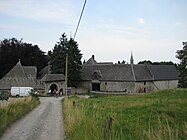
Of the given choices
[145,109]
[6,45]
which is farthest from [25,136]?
[6,45]

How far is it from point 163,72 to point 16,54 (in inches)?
1511

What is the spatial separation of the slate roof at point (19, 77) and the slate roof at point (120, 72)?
41.7ft

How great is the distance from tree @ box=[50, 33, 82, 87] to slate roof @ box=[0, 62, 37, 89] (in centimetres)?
542

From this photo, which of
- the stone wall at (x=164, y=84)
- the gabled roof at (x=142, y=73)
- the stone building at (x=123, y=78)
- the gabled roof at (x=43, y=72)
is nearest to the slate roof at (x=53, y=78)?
the stone building at (x=123, y=78)

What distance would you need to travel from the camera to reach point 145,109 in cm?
2422

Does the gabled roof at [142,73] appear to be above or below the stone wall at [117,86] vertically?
above

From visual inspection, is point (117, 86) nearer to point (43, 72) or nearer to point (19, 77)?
point (43, 72)

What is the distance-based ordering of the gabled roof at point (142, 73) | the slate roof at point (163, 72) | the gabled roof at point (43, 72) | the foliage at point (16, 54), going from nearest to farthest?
the gabled roof at point (142, 73) → the foliage at point (16, 54) → the slate roof at point (163, 72) → the gabled roof at point (43, 72)

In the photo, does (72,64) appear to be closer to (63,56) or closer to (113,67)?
(63,56)

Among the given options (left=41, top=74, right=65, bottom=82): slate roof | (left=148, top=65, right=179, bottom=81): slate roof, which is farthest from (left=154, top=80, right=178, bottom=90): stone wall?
(left=41, top=74, right=65, bottom=82): slate roof

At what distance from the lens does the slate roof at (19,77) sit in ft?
214

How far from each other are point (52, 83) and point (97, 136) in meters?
59.1

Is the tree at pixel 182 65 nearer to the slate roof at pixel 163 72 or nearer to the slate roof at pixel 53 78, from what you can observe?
the slate roof at pixel 163 72

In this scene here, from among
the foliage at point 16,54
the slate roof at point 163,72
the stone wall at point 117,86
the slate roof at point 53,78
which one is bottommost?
the stone wall at point 117,86
